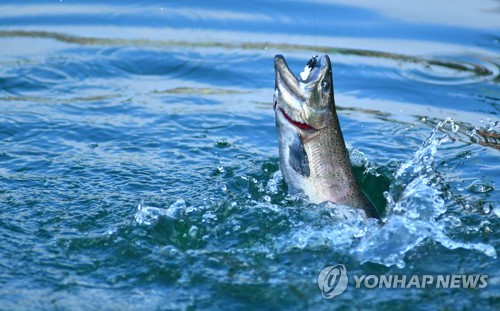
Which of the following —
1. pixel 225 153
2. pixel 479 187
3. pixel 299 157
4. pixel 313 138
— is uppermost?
pixel 313 138

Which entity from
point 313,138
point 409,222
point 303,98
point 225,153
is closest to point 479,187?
point 409,222

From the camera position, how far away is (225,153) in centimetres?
651

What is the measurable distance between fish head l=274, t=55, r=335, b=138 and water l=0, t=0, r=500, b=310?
0.48m

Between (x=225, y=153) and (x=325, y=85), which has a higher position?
(x=325, y=85)

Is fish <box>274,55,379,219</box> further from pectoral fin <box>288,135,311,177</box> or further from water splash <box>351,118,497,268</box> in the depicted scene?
water splash <box>351,118,497,268</box>

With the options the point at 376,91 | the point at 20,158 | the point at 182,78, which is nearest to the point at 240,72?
the point at 182,78

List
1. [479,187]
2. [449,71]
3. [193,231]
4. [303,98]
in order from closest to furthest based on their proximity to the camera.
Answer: [193,231] < [303,98] < [479,187] < [449,71]

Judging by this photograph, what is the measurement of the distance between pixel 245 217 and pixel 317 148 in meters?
0.59

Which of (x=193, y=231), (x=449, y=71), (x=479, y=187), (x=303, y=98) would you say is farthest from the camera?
(x=449, y=71)

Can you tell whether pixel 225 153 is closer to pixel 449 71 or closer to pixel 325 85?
pixel 325 85

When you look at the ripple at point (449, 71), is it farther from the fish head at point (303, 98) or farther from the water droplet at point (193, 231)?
the water droplet at point (193, 231)

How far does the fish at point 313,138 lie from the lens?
5.16 m

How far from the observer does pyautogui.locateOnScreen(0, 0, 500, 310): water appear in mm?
4531

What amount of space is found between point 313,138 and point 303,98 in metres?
0.25
